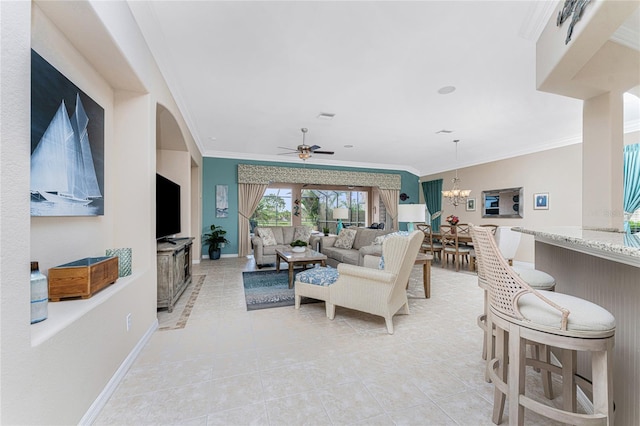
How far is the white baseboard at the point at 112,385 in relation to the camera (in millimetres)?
1430

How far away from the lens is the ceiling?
2121 millimetres

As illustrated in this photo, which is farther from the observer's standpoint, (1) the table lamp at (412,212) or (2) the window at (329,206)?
(2) the window at (329,206)

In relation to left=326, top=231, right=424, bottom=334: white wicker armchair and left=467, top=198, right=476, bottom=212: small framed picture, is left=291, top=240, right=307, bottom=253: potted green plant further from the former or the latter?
left=467, top=198, right=476, bottom=212: small framed picture

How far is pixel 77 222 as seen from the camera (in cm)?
181

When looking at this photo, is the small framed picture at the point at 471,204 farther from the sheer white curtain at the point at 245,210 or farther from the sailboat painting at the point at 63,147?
the sailboat painting at the point at 63,147

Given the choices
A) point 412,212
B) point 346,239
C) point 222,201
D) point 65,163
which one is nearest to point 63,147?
point 65,163

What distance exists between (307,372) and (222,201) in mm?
5676

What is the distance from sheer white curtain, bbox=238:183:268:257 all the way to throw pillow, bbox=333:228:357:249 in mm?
2604

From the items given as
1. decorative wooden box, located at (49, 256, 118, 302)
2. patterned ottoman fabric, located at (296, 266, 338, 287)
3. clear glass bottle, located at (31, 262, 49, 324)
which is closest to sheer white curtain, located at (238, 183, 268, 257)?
patterned ottoman fabric, located at (296, 266, 338, 287)

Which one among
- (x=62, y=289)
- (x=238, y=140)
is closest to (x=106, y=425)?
(x=62, y=289)

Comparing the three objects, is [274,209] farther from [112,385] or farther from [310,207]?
[112,385]

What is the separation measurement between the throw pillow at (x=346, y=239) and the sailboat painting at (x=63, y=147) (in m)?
4.12

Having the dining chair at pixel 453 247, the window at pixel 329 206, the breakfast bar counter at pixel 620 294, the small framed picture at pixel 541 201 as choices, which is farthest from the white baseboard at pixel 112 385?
the small framed picture at pixel 541 201

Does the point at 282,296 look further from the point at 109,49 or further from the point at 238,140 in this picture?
the point at 238,140
